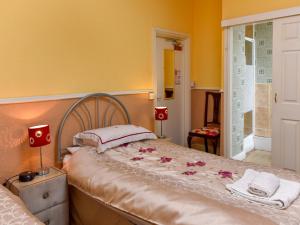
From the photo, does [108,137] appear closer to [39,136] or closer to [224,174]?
[39,136]

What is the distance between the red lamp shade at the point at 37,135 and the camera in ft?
7.04

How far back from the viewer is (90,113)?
2.83 meters

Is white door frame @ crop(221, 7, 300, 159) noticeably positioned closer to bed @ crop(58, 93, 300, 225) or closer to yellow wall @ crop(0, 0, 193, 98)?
yellow wall @ crop(0, 0, 193, 98)

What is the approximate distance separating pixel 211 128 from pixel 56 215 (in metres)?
2.51

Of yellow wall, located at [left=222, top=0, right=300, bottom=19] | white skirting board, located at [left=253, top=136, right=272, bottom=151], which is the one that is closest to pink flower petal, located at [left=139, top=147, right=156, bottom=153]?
yellow wall, located at [left=222, top=0, right=300, bottom=19]

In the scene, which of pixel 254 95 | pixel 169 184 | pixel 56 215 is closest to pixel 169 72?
pixel 254 95

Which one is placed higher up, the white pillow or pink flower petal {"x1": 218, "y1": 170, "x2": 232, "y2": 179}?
the white pillow

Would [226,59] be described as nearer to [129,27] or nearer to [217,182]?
[129,27]

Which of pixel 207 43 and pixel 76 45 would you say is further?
pixel 207 43

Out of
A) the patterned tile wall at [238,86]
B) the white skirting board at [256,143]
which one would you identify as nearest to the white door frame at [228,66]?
the patterned tile wall at [238,86]

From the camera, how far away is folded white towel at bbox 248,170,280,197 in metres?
1.57

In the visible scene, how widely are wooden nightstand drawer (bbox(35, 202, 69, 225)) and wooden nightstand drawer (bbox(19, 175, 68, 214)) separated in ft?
0.13

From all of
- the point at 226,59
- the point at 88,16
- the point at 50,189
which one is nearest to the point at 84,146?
the point at 50,189

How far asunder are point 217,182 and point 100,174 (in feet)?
2.81
